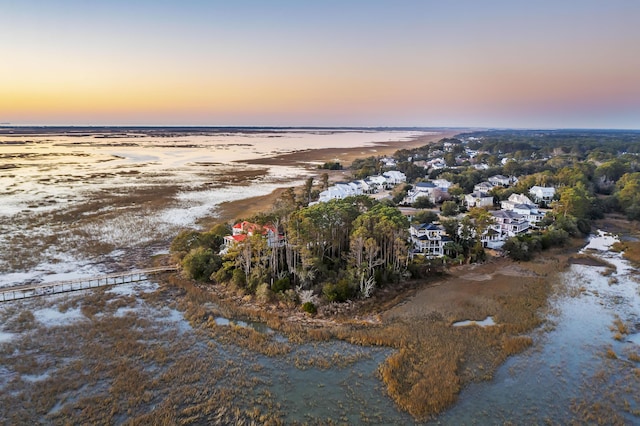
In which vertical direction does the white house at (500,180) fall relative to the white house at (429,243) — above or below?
above

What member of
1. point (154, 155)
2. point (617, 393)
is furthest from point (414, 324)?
point (154, 155)

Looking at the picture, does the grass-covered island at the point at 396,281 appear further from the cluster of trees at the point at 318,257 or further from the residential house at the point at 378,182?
the residential house at the point at 378,182

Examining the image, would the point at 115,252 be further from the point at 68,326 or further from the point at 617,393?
the point at 617,393

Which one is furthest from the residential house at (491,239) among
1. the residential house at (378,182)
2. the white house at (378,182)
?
the white house at (378,182)

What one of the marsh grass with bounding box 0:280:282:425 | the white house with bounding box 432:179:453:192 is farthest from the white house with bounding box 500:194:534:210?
the marsh grass with bounding box 0:280:282:425

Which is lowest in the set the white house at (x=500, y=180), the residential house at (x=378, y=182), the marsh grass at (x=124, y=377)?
the marsh grass at (x=124, y=377)

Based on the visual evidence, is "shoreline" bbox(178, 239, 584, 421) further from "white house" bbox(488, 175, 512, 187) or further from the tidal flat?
"white house" bbox(488, 175, 512, 187)

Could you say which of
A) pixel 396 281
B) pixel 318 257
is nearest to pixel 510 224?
pixel 396 281
